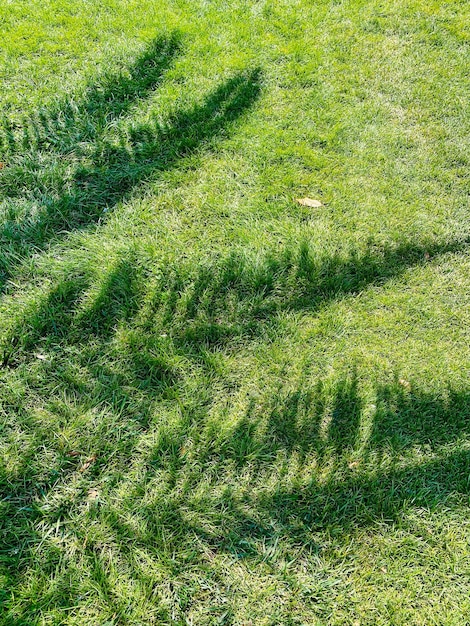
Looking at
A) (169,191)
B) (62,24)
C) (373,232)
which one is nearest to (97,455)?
(169,191)

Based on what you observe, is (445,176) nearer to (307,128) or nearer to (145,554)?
(307,128)

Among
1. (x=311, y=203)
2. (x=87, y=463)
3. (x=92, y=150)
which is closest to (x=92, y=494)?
(x=87, y=463)

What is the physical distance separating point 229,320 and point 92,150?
1796mm

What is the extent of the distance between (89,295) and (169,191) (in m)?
1.04

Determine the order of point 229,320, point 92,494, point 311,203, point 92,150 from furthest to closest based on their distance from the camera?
1. point 92,150
2. point 311,203
3. point 229,320
4. point 92,494

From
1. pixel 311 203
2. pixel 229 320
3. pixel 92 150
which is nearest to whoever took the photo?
pixel 229 320

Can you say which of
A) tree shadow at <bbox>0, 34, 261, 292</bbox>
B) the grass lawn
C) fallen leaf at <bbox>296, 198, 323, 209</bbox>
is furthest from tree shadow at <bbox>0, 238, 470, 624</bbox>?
fallen leaf at <bbox>296, 198, 323, 209</bbox>

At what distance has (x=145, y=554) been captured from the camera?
2.17 m

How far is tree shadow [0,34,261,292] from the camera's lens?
3.28m

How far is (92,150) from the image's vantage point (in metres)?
3.65

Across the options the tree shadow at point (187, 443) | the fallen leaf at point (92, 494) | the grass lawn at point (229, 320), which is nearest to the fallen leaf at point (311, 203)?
the grass lawn at point (229, 320)

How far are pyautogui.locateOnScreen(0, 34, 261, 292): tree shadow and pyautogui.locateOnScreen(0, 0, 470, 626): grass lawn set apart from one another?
2 centimetres

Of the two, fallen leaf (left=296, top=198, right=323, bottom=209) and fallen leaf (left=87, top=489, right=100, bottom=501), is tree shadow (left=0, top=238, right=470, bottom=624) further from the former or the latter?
fallen leaf (left=296, top=198, right=323, bottom=209)

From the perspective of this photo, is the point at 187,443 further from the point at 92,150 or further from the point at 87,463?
the point at 92,150
